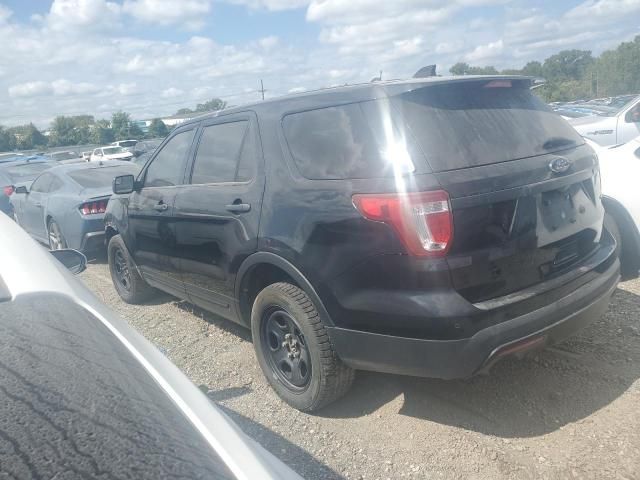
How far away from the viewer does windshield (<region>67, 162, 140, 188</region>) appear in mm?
7588

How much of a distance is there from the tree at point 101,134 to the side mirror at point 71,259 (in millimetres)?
62404

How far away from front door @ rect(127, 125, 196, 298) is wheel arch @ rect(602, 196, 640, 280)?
359 centimetres

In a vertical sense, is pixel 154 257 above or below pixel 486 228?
below

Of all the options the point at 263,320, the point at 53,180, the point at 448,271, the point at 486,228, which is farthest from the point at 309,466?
the point at 53,180

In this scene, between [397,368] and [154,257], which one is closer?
[397,368]

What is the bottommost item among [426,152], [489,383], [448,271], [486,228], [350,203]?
[489,383]

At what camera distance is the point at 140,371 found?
143 cm

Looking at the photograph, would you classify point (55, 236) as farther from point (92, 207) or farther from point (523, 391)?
point (523, 391)

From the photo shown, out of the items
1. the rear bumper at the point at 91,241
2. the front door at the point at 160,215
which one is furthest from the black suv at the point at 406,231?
the rear bumper at the point at 91,241

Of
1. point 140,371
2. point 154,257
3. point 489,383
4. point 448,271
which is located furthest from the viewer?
point 154,257

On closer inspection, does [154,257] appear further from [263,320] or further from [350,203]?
[350,203]

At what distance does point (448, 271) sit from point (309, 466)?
126 centimetres

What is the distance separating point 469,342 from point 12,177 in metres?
12.3

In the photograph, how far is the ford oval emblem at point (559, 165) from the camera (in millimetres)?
2803
